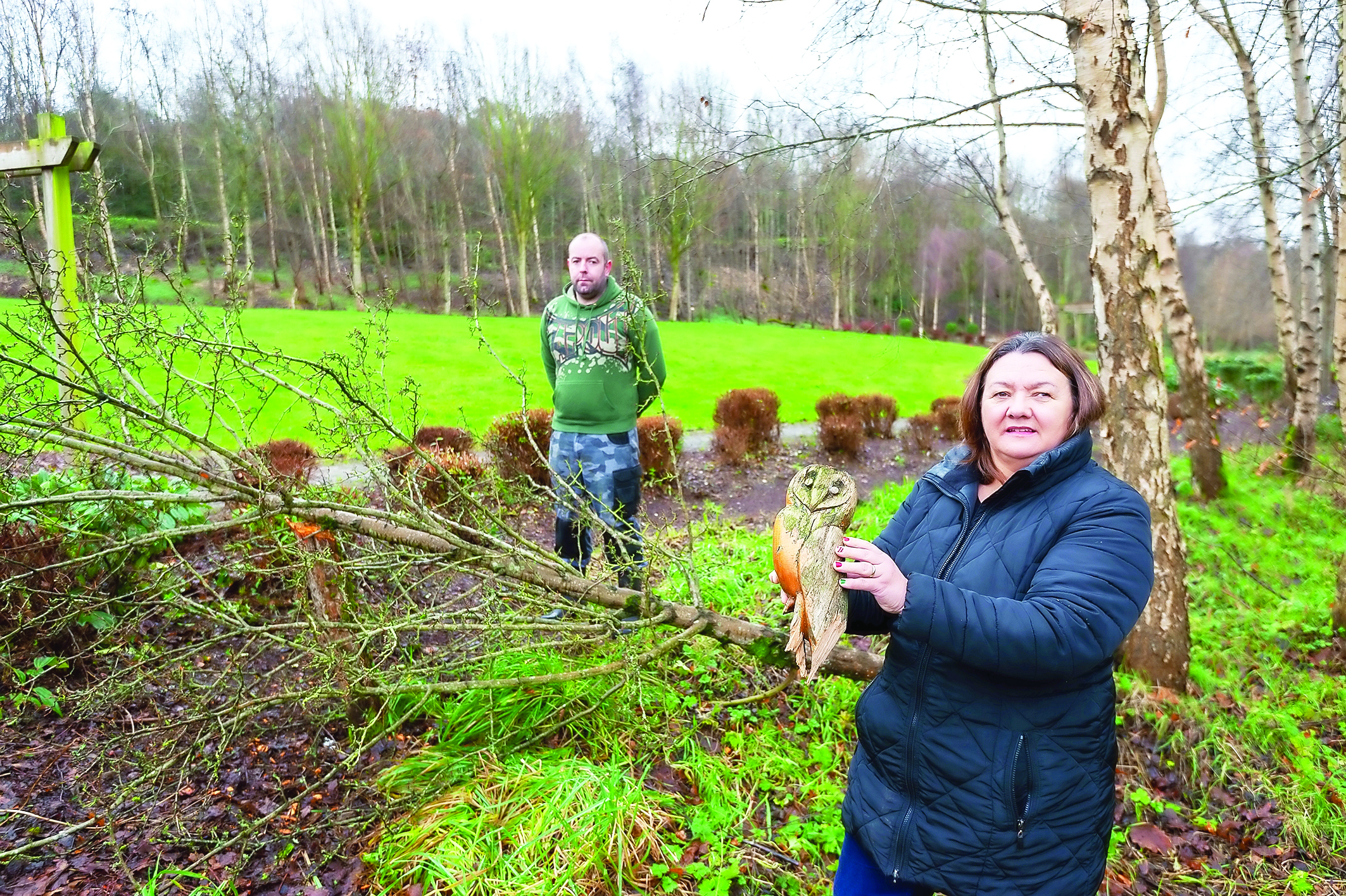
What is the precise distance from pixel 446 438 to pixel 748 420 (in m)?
3.84

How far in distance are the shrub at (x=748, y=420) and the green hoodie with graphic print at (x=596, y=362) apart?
4915 millimetres

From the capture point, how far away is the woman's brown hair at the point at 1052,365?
142 centimetres

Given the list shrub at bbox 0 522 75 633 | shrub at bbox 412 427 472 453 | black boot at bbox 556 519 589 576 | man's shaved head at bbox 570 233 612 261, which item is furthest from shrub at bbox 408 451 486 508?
shrub at bbox 0 522 75 633

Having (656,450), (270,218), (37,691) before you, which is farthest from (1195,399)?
(270,218)

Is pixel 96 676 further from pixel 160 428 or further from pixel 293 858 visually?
pixel 293 858

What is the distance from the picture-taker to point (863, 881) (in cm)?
162

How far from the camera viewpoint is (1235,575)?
5.16 metres

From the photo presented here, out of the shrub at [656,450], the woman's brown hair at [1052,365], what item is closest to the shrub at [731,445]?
the shrub at [656,450]

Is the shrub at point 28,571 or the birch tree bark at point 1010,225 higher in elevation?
the birch tree bark at point 1010,225

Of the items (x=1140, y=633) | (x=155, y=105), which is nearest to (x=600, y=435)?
(x=1140, y=633)

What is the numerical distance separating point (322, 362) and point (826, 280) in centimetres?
259

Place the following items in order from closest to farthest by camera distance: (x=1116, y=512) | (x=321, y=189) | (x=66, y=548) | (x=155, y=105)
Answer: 1. (x=1116, y=512)
2. (x=66, y=548)
3. (x=155, y=105)
4. (x=321, y=189)

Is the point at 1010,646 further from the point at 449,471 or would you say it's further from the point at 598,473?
the point at 449,471

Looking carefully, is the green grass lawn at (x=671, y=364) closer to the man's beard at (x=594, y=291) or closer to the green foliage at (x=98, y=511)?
the green foliage at (x=98, y=511)
